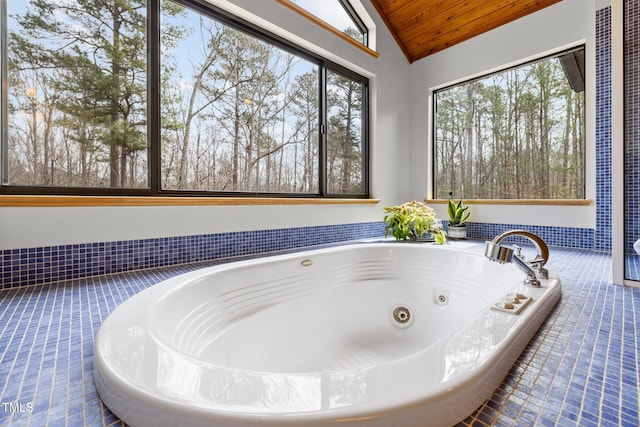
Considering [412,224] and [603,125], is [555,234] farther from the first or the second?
[412,224]

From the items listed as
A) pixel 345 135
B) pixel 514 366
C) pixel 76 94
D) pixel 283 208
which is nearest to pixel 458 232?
pixel 345 135

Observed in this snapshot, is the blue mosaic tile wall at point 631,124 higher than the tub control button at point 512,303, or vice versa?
the blue mosaic tile wall at point 631,124

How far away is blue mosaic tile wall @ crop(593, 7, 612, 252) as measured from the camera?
6.18 feet

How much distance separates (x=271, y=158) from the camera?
2.09m

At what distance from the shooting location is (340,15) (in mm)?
2518

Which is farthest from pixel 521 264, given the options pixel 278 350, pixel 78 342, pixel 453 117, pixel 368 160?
pixel 453 117

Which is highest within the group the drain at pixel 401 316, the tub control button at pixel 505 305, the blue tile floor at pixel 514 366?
the tub control button at pixel 505 305

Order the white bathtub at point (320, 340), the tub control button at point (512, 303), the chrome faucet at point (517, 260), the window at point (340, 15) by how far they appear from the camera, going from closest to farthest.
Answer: the white bathtub at point (320, 340) → the tub control button at point (512, 303) → the chrome faucet at point (517, 260) → the window at point (340, 15)

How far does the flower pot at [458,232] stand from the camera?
2.51 metres

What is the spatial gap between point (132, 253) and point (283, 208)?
0.92 meters

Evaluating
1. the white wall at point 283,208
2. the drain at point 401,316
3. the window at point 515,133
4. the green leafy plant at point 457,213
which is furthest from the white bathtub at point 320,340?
the window at point 515,133

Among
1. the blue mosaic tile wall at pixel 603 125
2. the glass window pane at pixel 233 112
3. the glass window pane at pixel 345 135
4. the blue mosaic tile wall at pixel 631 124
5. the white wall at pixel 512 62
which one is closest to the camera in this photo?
the blue mosaic tile wall at pixel 631 124

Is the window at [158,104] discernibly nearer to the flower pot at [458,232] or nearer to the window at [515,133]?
the flower pot at [458,232]

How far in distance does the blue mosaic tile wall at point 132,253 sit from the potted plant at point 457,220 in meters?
1.25
